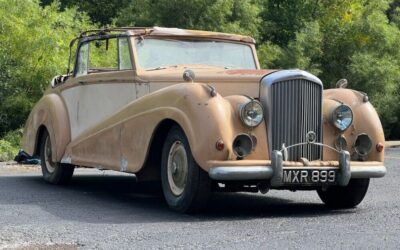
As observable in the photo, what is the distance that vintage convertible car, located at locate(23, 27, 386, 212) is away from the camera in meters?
7.43

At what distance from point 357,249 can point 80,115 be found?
5292mm

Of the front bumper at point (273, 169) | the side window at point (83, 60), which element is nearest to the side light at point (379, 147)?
the front bumper at point (273, 169)

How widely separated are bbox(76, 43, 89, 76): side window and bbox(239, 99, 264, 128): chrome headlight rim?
3.60 m

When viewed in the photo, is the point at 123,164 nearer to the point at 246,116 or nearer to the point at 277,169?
the point at 246,116

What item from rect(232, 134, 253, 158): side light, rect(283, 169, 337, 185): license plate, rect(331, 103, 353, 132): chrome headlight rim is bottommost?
rect(283, 169, 337, 185): license plate

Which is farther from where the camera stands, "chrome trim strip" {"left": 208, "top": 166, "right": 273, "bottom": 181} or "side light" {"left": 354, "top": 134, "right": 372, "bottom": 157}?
"side light" {"left": 354, "top": 134, "right": 372, "bottom": 157}

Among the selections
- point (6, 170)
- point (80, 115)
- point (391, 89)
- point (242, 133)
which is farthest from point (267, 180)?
point (391, 89)

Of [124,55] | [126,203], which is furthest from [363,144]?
[124,55]

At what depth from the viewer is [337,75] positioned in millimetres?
29203

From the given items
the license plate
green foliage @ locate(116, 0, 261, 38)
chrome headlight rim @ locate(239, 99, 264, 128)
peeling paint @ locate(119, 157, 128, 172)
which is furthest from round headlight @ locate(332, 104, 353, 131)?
green foliage @ locate(116, 0, 261, 38)

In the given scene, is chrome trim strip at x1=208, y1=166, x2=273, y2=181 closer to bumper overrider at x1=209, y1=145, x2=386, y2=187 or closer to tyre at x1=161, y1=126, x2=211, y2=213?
bumper overrider at x1=209, y1=145, x2=386, y2=187

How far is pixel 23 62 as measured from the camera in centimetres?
1984

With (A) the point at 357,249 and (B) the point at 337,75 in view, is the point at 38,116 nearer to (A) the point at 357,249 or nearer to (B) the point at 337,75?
(A) the point at 357,249

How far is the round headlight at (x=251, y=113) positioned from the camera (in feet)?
24.5
